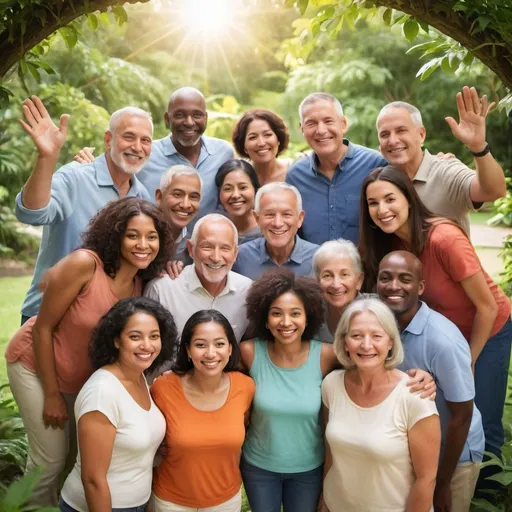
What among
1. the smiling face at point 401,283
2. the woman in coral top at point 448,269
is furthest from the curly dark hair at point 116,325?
the woman in coral top at point 448,269

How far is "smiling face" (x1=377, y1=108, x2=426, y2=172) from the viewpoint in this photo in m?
4.50

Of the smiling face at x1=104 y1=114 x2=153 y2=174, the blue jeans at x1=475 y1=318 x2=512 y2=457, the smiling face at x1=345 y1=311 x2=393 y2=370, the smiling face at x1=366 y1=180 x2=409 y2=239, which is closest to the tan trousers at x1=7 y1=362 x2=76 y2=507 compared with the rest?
the smiling face at x1=104 y1=114 x2=153 y2=174

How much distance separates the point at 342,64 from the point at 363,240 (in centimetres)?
1162

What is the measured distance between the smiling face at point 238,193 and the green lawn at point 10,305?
4.35 m

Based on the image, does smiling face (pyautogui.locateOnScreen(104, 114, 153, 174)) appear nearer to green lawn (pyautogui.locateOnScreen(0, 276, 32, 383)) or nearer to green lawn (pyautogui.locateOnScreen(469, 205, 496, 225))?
green lawn (pyautogui.locateOnScreen(0, 276, 32, 383))

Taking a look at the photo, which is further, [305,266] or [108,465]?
[305,266]

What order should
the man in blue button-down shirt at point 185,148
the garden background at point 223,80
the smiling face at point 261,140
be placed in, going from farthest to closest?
1. the garden background at point 223,80
2. the man in blue button-down shirt at point 185,148
3. the smiling face at point 261,140

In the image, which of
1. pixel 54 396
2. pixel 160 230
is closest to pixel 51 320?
pixel 54 396

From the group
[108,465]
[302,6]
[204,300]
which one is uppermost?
[302,6]

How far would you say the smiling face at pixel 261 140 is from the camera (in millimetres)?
5137

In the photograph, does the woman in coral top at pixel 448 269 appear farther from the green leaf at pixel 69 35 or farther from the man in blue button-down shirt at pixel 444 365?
the green leaf at pixel 69 35

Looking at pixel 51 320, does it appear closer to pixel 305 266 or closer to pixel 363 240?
pixel 305 266

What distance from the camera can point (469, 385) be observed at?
12.2 feet

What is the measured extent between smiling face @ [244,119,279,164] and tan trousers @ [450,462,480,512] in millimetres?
2405
